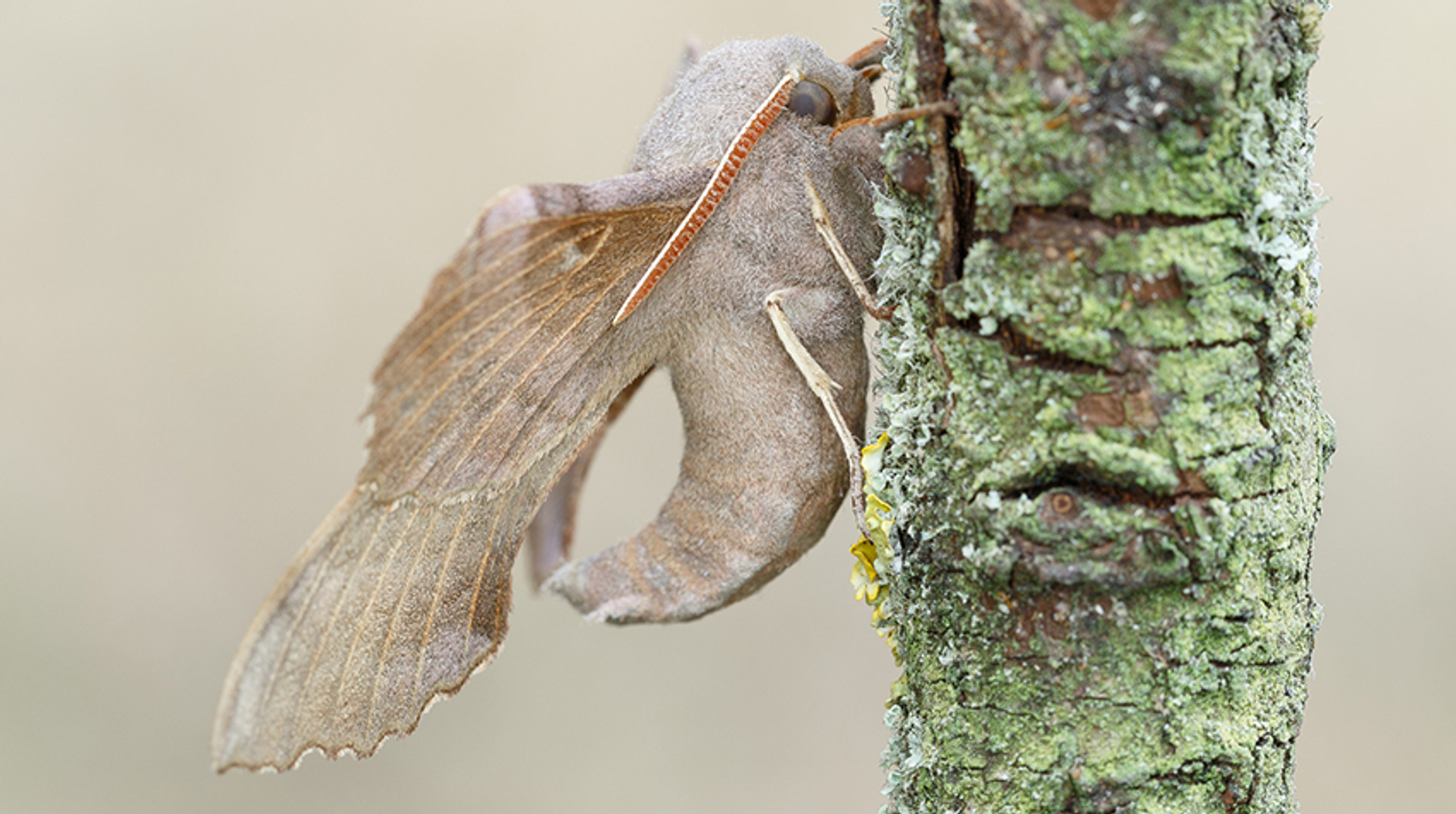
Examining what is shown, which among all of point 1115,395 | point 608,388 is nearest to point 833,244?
point 608,388

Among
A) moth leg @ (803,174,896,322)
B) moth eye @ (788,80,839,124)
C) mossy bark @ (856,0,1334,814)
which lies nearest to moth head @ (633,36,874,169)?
moth eye @ (788,80,839,124)

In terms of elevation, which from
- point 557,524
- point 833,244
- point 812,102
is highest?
point 812,102

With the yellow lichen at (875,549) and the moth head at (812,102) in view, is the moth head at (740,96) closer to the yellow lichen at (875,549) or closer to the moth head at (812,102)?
the moth head at (812,102)

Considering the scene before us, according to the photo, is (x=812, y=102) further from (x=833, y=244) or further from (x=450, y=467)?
(x=450, y=467)

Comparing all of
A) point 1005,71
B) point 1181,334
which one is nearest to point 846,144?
point 1005,71

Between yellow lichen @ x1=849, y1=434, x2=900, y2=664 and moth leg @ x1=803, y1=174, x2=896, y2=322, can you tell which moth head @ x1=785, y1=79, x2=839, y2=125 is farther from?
yellow lichen @ x1=849, y1=434, x2=900, y2=664

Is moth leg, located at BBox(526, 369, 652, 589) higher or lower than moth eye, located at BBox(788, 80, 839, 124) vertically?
lower

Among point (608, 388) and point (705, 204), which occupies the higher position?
point (705, 204)
